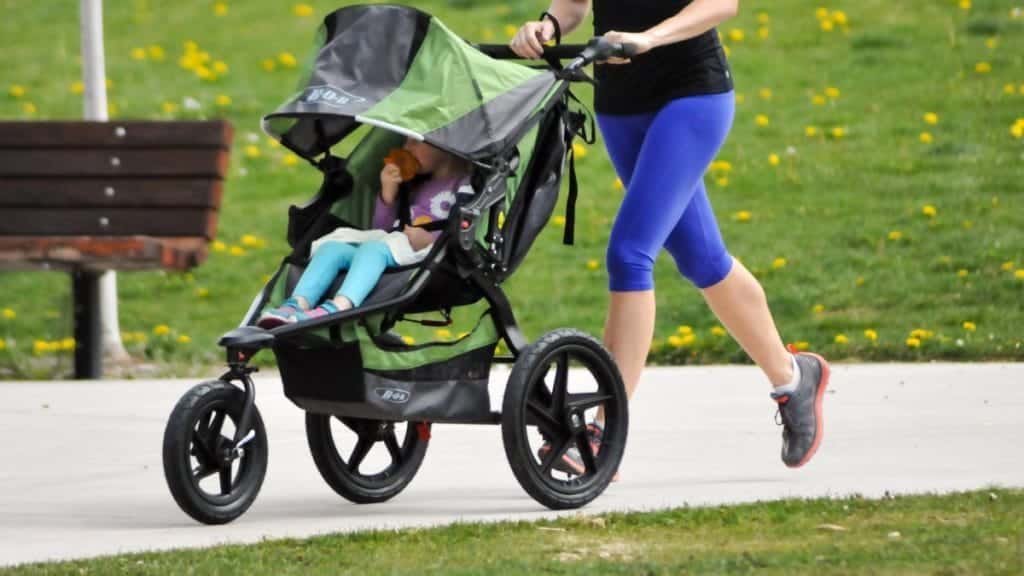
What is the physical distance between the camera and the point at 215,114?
13.6 m

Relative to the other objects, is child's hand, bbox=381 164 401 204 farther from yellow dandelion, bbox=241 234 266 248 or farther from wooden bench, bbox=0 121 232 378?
yellow dandelion, bbox=241 234 266 248

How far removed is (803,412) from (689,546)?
1526mm

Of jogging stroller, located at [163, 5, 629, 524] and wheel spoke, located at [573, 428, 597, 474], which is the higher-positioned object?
jogging stroller, located at [163, 5, 629, 524]

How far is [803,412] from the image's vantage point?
6.48 metres

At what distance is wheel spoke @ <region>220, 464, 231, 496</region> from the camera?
5.63 m

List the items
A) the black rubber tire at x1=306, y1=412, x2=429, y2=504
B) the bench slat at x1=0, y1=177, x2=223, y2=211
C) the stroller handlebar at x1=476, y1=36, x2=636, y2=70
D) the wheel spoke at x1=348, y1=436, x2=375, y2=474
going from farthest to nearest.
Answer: the bench slat at x1=0, y1=177, x2=223, y2=211 → the wheel spoke at x1=348, y1=436, x2=375, y2=474 → the black rubber tire at x1=306, y1=412, x2=429, y2=504 → the stroller handlebar at x1=476, y1=36, x2=636, y2=70

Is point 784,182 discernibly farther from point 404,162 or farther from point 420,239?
point 420,239

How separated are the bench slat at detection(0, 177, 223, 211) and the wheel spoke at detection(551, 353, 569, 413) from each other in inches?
150

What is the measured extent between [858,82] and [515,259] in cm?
Answer: 799

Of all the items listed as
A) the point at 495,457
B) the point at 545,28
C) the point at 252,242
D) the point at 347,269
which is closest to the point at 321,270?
the point at 347,269

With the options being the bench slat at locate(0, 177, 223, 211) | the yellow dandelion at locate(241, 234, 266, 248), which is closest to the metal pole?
the bench slat at locate(0, 177, 223, 211)

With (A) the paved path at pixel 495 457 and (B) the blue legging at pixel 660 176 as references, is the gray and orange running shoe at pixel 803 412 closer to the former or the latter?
(A) the paved path at pixel 495 457

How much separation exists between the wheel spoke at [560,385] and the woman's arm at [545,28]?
0.97 meters

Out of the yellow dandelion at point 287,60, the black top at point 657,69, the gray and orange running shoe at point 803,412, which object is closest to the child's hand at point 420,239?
the black top at point 657,69
